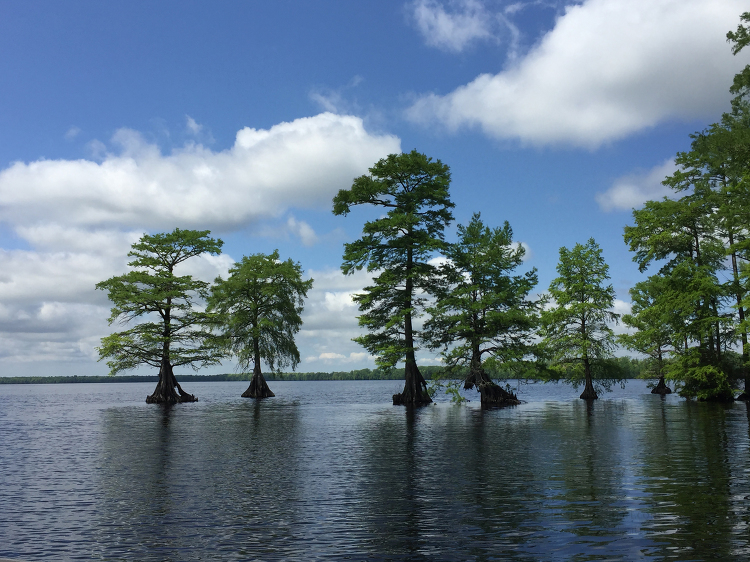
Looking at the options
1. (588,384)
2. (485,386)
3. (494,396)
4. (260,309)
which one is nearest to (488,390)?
(494,396)

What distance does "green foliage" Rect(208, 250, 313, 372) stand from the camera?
72.6m

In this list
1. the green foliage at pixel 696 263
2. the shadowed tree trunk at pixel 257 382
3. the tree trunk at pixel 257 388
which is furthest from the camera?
the tree trunk at pixel 257 388

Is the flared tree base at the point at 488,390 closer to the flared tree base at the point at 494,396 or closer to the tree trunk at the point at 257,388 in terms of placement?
the flared tree base at the point at 494,396

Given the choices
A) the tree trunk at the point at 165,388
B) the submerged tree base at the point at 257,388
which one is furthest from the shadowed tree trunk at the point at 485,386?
the tree trunk at the point at 165,388

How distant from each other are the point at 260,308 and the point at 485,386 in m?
33.2

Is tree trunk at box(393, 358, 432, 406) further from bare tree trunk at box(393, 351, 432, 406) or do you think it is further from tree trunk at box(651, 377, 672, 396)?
tree trunk at box(651, 377, 672, 396)

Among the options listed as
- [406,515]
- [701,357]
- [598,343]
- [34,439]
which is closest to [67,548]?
[406,515]

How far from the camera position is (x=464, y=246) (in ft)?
173

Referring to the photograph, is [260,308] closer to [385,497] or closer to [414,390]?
[414,390]

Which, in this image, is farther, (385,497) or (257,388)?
(257,388)

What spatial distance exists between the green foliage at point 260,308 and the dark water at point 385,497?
1749 inches

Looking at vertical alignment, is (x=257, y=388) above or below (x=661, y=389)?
above

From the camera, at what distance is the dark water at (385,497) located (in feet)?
33.1

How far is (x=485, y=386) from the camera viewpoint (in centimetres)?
5181
